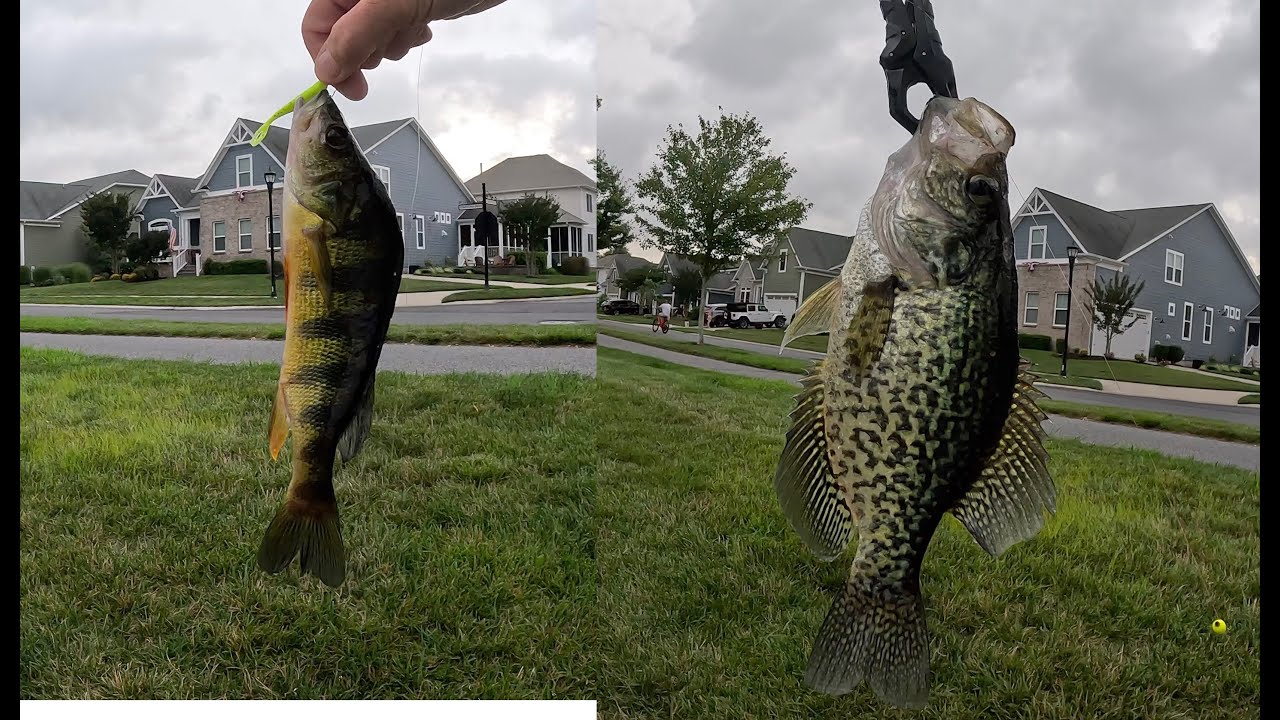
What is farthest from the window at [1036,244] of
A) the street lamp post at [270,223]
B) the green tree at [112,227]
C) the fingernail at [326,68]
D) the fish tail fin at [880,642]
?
the green tree at [112,227]

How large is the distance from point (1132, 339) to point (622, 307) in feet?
3.46

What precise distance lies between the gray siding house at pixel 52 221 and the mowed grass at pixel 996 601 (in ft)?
4.94

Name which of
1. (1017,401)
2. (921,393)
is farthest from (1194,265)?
(921,393)

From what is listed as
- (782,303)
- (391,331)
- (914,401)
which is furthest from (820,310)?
(391,331)

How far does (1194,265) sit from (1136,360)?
186 mm

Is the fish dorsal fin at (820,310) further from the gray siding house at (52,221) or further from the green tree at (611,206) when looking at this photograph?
the gray siding house at (52,221)

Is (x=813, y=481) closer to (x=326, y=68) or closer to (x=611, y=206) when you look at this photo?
(x=611, y=206)

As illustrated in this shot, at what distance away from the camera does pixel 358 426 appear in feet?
5.28

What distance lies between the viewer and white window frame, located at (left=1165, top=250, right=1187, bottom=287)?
1.48m

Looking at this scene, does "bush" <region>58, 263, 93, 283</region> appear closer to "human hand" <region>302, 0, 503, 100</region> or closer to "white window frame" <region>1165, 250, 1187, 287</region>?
"human hand" <region>302, 0, 503, 100</region>

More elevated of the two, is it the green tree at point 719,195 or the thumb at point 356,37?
the thumb at point 356,37

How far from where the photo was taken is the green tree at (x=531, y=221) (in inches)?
82.9
